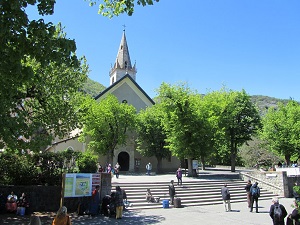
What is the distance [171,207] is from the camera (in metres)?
17.7

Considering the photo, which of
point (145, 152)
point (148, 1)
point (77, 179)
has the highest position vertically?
point (148, 1)

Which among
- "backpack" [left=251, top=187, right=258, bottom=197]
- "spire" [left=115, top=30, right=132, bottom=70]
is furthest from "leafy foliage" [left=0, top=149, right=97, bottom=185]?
"spire" [left=115, top=30, right=132, bottom=70]

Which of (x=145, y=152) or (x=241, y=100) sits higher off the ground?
(x=241, y=100)

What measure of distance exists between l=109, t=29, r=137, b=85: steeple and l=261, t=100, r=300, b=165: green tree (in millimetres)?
31098

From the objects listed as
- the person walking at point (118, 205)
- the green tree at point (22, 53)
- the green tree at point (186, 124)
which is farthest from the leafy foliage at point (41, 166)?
the green tree at point (186, 124)

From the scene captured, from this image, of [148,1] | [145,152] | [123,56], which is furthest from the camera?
[123,56]

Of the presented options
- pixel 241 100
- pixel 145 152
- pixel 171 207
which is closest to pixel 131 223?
pixel 171 207

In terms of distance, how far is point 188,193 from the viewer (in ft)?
69.6

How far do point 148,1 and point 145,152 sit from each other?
31799 millimetres

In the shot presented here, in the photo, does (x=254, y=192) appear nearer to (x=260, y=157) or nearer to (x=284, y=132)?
(x=284, y=132)

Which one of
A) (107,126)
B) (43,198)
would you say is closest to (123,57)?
(107,126)

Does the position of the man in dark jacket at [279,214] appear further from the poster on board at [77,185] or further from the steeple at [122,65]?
the steeple at [122,65]

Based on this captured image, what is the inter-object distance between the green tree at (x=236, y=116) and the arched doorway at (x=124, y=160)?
13125 mm

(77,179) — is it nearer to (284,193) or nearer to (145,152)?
(284,193)
